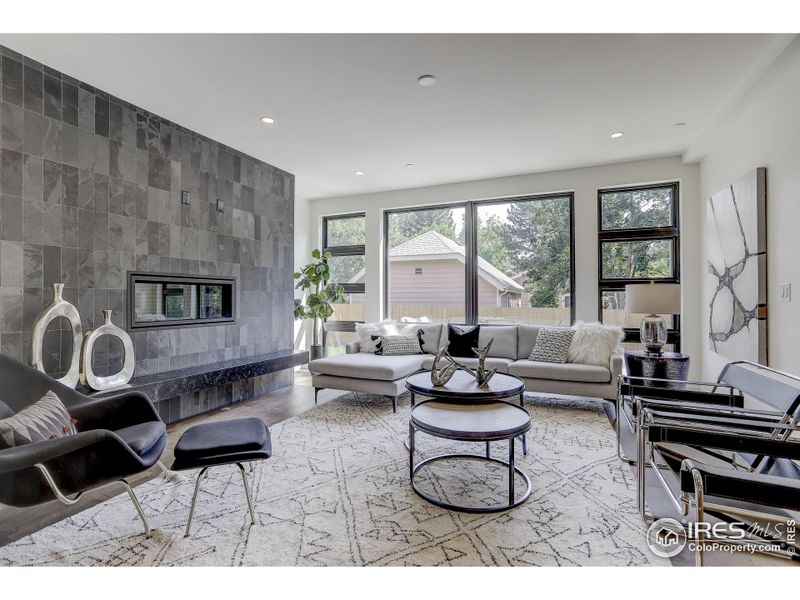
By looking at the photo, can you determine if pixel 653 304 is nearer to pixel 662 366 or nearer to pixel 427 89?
pixel 662 366

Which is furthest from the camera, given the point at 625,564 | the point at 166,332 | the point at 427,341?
the point at 427,341

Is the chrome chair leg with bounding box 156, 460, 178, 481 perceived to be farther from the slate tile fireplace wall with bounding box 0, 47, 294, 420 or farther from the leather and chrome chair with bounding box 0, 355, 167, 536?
the slate tile fireplace wall with bounding box 0, 47, 294, 420

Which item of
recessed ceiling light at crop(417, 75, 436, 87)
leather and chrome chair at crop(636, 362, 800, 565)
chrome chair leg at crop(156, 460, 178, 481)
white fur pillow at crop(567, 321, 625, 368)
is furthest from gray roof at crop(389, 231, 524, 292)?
chrome chair leg at crop(156, 460, 178, 481)

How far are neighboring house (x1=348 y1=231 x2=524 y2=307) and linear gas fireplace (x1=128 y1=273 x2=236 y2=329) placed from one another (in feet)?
7.78

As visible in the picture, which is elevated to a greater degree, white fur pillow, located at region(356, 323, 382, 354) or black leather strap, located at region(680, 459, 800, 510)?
white fur pillow, located at region(356, 323, 382, 354)

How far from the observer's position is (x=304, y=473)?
2576 millimetres

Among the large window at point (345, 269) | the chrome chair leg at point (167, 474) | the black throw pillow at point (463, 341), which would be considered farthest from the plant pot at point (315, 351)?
the chrome chair leg at point (167, 474)

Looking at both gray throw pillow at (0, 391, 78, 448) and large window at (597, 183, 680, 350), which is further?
large window at (597, 183, 680, 350)

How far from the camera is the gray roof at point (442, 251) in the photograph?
5.53 m

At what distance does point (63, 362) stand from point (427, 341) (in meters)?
3.44

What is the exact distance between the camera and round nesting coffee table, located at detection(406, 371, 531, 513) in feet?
7.01
